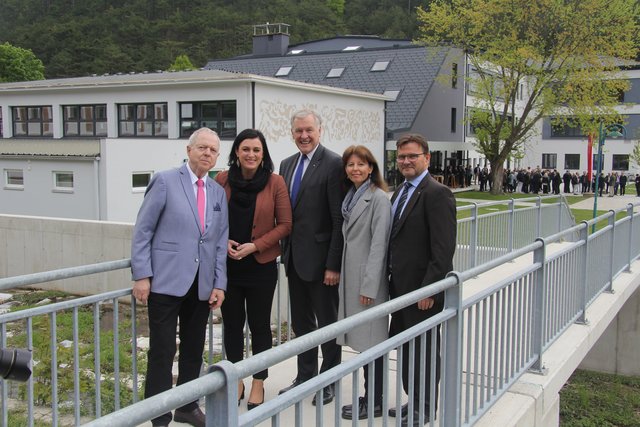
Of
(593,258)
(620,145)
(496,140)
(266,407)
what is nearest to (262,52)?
(496,140)

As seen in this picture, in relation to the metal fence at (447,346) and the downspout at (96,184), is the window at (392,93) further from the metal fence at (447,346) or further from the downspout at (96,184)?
the metal fence at (447,346)

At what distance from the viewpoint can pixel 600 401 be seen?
11742mm

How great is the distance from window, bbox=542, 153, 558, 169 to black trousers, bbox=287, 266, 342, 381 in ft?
194

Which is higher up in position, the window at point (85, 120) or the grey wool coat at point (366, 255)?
the window at point (85, 120)

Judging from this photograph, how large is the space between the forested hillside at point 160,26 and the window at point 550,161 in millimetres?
28457

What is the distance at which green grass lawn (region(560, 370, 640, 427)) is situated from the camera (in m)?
10.8

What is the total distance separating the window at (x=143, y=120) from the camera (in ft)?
90.9

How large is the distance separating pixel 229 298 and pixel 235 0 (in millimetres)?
98756

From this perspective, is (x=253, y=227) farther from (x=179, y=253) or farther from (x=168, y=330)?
(x=168, y=330)

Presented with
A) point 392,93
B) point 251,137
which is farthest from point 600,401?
point 392,93

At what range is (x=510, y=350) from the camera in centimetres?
472

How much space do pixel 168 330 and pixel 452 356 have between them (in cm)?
175

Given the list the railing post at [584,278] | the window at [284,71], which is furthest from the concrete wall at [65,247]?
the window at [284,71]

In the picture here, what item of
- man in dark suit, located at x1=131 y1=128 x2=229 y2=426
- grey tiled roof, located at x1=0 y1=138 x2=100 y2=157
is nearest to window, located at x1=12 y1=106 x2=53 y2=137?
grey tiled roof, located at x1=0 y1=138 x2=100 y2=157
